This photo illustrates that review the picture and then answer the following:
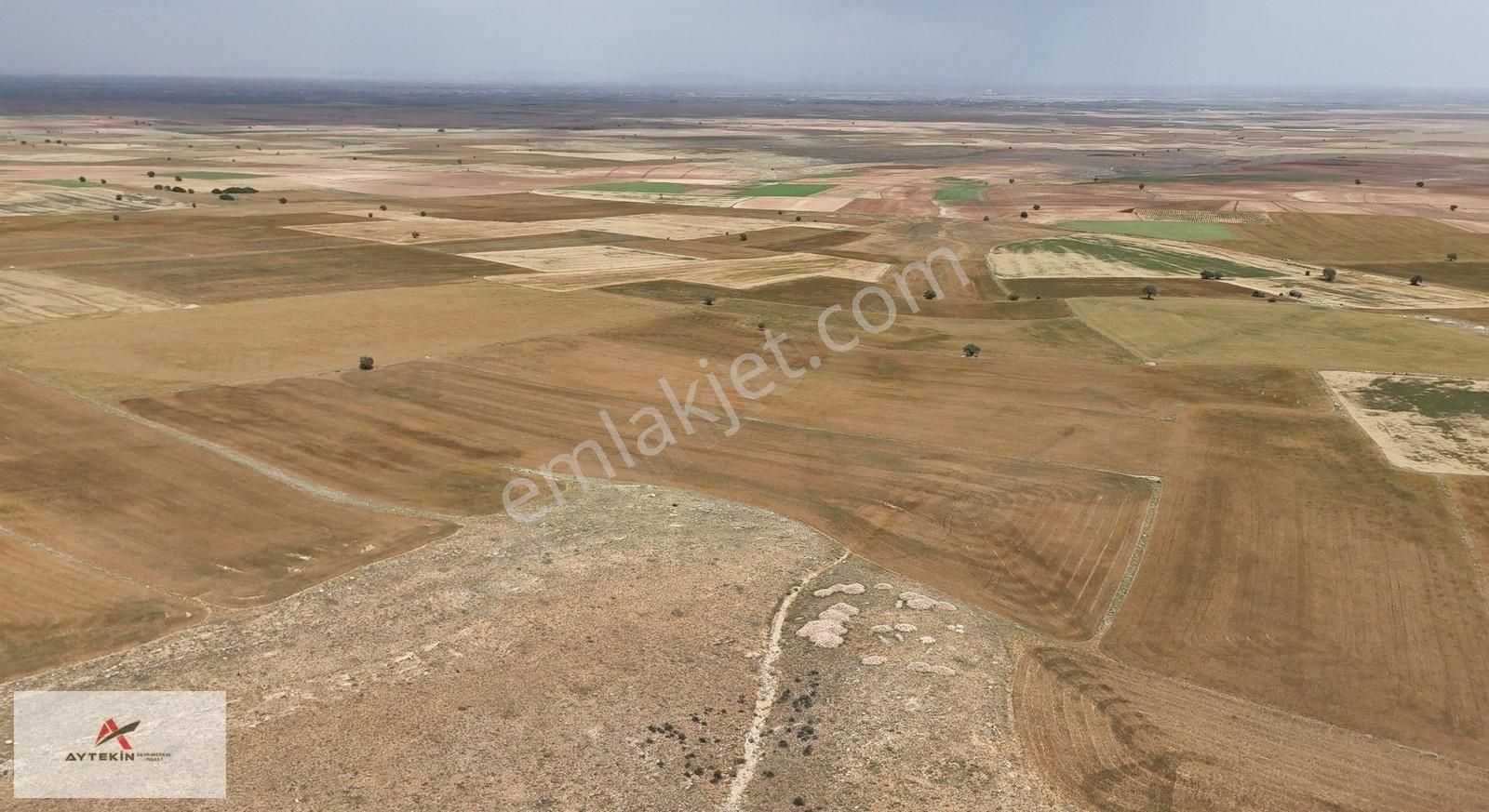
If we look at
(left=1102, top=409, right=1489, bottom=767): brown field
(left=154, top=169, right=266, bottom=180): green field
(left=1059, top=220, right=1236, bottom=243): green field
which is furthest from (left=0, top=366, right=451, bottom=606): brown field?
(left=154, top=169, right=266, bottom=180): green field

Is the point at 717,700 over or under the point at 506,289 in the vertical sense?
under

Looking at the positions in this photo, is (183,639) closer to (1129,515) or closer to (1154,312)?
(1129,515)

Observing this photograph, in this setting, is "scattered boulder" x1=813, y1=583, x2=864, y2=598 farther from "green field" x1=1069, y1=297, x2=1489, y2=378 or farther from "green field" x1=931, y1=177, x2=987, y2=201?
"green field" x1=931, y1=177, x2=987, y2=201

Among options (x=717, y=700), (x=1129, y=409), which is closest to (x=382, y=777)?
(x=717, y=700)

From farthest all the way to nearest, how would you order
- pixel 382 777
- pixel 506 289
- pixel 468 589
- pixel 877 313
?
1. pixel 506 289
2. pixel 877 313
3. pixel 468 589
4. pixel 382 777

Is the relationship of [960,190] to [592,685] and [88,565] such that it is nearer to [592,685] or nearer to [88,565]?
[592,685]

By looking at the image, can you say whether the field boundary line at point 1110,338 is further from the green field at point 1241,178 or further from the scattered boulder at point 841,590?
the green field at point 1241,178

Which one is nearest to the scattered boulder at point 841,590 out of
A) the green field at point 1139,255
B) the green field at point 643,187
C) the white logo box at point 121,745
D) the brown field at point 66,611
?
the white logo box at point 121,745
